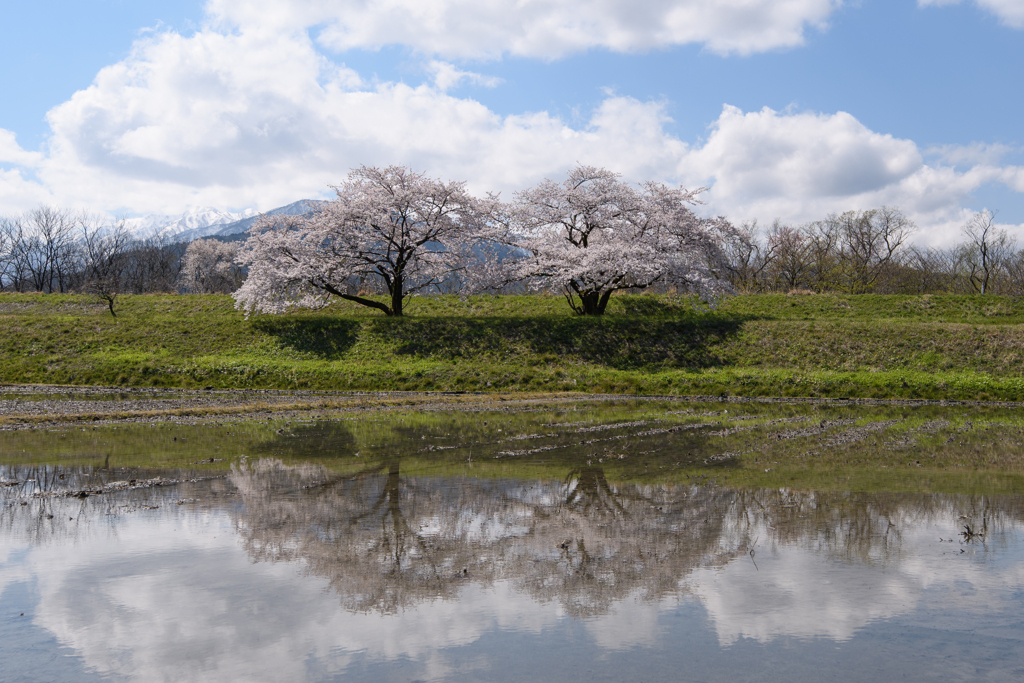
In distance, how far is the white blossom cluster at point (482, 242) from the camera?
39781 mm

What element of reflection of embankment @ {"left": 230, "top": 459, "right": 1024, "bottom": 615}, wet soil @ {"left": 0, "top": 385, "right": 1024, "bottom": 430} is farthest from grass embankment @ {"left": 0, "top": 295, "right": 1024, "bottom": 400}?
reflection of embankment @ {"left": 230, "top": 459, "right": 1024, "bottom": 615}

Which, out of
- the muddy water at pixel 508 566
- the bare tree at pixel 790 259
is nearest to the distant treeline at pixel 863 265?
the bare tree at pixel 790 259

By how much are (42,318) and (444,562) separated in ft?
139

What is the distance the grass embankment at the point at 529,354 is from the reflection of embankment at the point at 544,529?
66.3ft

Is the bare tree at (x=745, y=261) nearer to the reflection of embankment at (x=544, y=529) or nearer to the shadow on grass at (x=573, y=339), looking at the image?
the shadow on grass at (x=573, y=339)

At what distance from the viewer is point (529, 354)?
34.9 metres

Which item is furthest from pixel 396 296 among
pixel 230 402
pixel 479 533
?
pixel 479 533

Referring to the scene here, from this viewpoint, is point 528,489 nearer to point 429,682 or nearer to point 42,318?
point 429,682

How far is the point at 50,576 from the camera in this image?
6.88 meters

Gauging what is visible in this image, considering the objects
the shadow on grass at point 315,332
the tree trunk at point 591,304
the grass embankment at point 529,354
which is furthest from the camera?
the tree trunk at point 591,304

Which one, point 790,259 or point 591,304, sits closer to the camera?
point 591,304

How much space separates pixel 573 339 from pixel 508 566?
29.6 metres

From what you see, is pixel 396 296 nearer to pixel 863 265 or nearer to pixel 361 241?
pixel 361 241

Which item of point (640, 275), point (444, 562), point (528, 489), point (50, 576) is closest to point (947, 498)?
point (528, 489)
